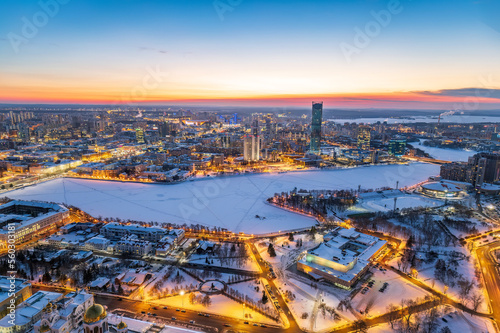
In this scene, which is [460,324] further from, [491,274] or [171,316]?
[171,316]

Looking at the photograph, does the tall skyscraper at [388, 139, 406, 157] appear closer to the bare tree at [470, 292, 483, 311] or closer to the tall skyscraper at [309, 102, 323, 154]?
the tall skyscraper at [309, 102, 323, 154]

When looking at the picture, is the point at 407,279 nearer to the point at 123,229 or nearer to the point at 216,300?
the point at 216,300

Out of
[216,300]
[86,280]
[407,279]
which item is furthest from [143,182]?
[407,279]

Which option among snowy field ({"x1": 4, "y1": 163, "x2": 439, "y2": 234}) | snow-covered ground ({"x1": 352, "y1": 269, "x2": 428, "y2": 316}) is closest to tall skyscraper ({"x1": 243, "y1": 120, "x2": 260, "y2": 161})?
snowy field ({"x1": 4, "y1": 163, "x2": 439, "y2": 234})

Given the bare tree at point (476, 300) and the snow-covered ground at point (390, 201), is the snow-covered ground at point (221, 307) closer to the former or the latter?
the bare tree at point (476, 300)

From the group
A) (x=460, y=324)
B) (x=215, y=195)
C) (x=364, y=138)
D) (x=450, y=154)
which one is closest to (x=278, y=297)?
(x=460, y=324)

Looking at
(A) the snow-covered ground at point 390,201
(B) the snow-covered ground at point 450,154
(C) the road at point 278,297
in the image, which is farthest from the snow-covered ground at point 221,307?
(B) the snow-covered ground at point 450,154
